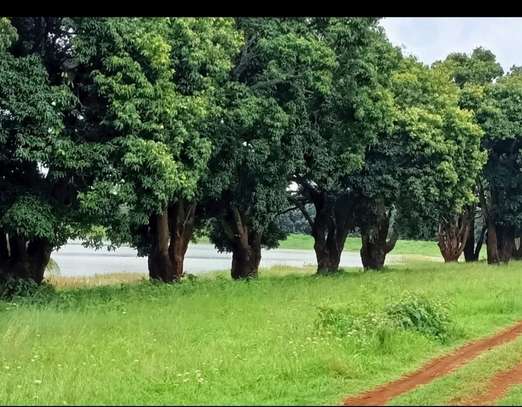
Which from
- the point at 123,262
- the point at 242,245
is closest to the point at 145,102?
the point at 242,245

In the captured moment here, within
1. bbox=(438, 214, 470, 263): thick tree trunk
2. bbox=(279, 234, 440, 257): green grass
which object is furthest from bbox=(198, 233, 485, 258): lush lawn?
bbox=(438, 214, 470, 263): thick tree trunk

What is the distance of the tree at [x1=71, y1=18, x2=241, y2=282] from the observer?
15.8 metres

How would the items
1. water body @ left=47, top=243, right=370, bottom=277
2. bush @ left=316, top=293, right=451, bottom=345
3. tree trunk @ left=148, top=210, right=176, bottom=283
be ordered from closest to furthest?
bush @ left=316, top=293, right=451, bottom=345 → tree trunk @ left=148, top=210, right=176, bottom=283 → water body @ left=47, top=243, right=370, bottom=277

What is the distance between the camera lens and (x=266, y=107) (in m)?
20.3

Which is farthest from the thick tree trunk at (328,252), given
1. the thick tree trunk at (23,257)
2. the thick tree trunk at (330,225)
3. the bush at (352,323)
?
the bush at (352,323)

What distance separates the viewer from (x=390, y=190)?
93.2ft

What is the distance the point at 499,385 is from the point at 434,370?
1022mm

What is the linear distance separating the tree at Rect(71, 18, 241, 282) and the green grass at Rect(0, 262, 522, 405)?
250 cm

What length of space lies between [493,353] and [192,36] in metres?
10.5

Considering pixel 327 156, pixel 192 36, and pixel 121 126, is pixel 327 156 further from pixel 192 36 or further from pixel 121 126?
pixel 121 126

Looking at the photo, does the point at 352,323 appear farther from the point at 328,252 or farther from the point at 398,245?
the point at 398,245

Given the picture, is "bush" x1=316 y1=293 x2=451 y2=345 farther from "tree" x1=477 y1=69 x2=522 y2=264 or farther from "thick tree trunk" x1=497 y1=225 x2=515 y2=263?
"thick tree trunk" x1=497 y1=225 x2=515 y2=263

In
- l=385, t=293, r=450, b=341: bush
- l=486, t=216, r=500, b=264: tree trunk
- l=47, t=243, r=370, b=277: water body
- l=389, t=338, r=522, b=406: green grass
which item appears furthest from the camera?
l=47, t=243, r=370, b=277: water body
